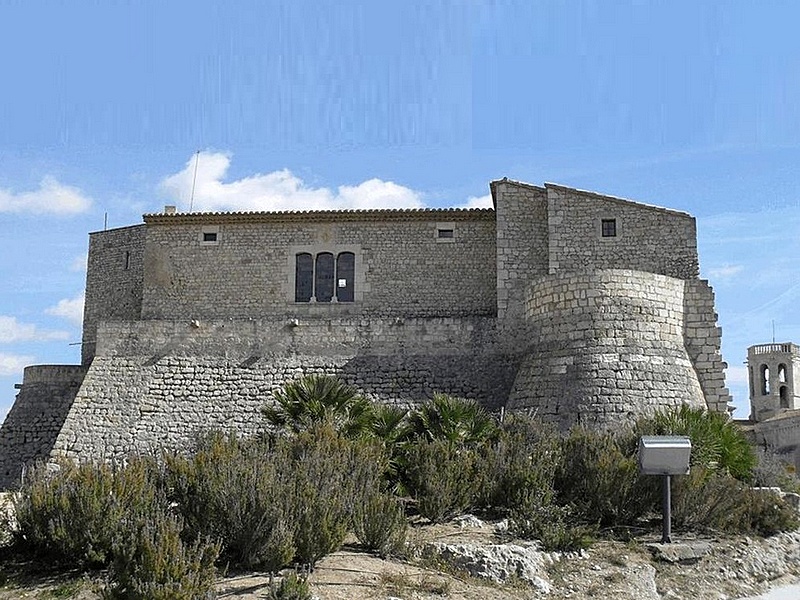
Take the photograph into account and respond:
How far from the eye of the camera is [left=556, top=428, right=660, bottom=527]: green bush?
12133 mm

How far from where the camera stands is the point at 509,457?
41.9 ft

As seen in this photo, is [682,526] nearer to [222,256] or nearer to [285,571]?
[285,571]

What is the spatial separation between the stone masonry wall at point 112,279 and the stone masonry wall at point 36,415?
1.82 meters

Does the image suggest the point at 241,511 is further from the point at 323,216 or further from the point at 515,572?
the point at 323,216

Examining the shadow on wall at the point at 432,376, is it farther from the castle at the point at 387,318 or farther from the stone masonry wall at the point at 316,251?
the stone masonry wall at the point at 316,251

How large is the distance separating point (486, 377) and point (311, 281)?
679 centimetres

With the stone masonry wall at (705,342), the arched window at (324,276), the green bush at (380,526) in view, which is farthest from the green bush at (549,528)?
the arched window at (324,276)

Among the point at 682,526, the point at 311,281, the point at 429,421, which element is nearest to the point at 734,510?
the point at 682,526

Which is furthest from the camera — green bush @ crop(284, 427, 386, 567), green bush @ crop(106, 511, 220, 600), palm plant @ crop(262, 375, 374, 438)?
palm plant @ crop(262, 375, 374, 438)

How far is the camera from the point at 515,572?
9.74 metres

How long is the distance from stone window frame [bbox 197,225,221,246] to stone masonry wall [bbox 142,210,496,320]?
0.09 m

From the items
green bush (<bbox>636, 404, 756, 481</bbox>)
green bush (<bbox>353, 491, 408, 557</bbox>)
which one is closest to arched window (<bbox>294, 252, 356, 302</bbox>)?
green bush (<bbox>636, 404, 756, 481</bbox>)

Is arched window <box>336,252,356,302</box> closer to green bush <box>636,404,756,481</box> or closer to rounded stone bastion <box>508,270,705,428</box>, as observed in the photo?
rounded stone bastion <box>508,270,705,428</box>

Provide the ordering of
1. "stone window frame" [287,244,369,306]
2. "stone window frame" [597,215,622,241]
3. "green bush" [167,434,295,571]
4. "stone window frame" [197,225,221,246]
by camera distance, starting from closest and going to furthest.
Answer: "green bush" [167,434,295,571] → "stone window frame" [597,215,622,241] → "stone window frame" [287,244,369,306] → "stone window frame" [197,225,221,246]
